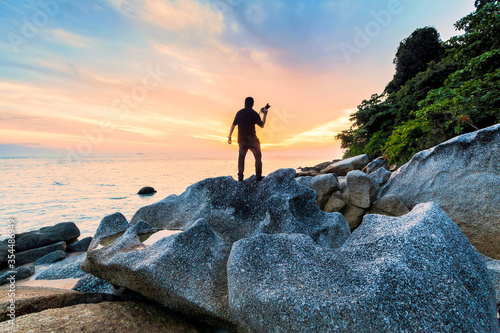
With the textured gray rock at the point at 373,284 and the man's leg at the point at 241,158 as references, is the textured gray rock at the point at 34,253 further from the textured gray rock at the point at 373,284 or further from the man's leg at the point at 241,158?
the textured gray rock at the point at 373,284

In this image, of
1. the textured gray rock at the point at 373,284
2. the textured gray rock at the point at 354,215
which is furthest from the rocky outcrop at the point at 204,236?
the textured gray rock at the point at 354,215

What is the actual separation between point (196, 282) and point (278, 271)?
1.49 metres

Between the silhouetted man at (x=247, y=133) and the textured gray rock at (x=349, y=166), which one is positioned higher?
the silhouetted man at (x=247, y=133)

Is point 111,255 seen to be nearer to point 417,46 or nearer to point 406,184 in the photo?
point 406,184

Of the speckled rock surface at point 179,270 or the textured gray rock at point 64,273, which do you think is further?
the textured gray rock at point 64,273

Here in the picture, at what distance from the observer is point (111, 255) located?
4445mm

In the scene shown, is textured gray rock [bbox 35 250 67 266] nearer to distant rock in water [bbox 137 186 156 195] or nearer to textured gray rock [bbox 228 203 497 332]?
textured gray rock [bbox 228 203 497 332]

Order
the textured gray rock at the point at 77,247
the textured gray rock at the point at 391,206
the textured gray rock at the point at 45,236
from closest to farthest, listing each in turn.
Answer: the textured gray rock at the point at 391,206 < the textured gray rock at the point at 45,236 < the textured gray rock at the point at 77,247

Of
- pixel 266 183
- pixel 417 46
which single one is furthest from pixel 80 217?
pixel 417 46

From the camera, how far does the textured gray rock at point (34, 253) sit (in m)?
9.83

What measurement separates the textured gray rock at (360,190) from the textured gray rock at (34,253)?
1451 centimetres

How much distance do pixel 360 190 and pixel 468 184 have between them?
3.18 meters

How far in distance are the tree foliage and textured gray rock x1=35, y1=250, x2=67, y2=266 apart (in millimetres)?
19892

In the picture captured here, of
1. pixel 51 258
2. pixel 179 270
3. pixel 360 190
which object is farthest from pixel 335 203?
pixel 51 258
